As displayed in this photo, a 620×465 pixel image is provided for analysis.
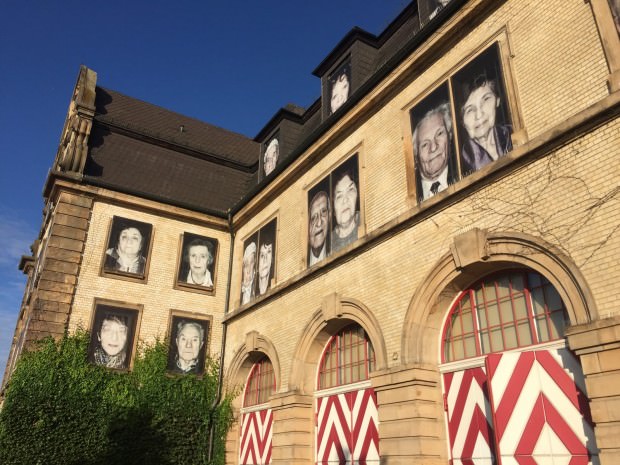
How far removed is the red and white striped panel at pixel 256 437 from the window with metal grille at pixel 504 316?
6.68 m

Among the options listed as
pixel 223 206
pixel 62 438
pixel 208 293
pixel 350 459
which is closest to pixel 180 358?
pixel 208 293

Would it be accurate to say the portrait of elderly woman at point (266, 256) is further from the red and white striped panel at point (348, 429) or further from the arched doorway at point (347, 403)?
the red and white striped panel at point (348, 429)

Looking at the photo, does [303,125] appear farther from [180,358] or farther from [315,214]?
[180,358]

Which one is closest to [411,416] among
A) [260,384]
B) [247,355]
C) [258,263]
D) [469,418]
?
[469,418]

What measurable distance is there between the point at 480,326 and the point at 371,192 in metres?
4.05

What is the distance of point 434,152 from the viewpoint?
10375mm

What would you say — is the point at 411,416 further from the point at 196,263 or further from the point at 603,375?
the point at 196,263

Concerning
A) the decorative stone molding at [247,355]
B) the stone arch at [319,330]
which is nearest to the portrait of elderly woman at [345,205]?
the stone arch at [319,330]

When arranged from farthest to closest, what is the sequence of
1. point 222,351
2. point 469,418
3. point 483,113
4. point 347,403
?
1. point 222,351
2. point 347,403
3. point 483,113
4. point 469,418

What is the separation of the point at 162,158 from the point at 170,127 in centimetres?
259

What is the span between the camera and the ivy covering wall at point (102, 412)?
44.6 feet

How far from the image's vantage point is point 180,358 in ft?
55.1

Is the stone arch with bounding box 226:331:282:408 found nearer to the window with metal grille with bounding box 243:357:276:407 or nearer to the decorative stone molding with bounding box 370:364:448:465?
the window with metal grille with bounding box 243:357:276:407

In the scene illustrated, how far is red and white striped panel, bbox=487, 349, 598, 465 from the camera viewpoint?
705 centimetres
